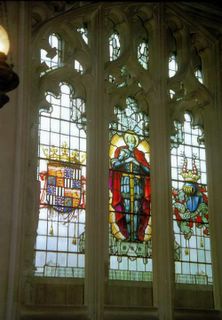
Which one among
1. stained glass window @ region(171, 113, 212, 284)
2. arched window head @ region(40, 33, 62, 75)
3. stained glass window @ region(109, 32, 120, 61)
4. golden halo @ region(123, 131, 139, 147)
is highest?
stained glass window @ region(109, 32, 120, 61)

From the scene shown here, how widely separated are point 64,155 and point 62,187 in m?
0.42

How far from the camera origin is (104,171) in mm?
6910

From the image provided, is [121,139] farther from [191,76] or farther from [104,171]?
[191,76]

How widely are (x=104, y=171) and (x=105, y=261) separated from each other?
1.12m

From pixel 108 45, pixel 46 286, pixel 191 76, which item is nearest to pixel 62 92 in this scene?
pixel 108 45

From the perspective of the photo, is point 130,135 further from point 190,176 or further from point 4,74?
point 4,74

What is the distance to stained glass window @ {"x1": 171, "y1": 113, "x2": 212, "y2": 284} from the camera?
7.28 meters

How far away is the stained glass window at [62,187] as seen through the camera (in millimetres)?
6508

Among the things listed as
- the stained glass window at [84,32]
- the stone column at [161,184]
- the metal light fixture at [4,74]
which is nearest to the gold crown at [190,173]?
the stone column at [161,184]

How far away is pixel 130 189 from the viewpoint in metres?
7.28

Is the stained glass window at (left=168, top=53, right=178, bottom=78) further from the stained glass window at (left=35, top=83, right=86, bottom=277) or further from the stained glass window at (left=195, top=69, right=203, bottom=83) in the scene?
the stained glass window at (left=35, top=83, right=86, bottom=277)

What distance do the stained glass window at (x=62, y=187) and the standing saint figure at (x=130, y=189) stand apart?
1.56 ft

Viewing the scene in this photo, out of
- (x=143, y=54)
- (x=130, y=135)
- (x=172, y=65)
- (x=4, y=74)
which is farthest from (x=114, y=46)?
(x=4, y=74)

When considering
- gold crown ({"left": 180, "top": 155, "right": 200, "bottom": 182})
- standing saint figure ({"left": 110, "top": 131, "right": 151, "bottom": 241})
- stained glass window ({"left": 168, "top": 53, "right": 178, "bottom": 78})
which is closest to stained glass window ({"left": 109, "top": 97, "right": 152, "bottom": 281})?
standing saint figure ({"left": 110, "top": 131, "right": 151, "bottom": 241})
